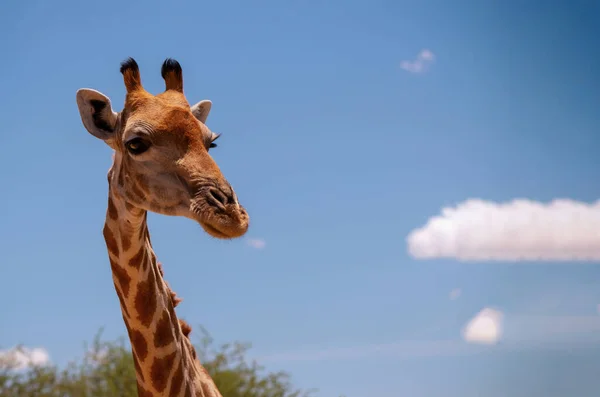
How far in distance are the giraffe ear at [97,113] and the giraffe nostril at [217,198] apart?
1512mm

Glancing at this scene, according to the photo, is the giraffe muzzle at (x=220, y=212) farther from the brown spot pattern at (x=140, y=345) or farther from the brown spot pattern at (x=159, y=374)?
the brown spot pattern at (x=159, y=374)

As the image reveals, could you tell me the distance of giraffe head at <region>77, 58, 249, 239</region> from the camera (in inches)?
245

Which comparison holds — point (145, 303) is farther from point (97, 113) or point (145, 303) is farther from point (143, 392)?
point (97, 113)

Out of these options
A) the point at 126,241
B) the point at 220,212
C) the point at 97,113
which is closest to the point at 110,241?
the point at 126,241

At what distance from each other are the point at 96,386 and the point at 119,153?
8644 millimetres

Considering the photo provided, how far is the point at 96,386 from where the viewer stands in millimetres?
14711

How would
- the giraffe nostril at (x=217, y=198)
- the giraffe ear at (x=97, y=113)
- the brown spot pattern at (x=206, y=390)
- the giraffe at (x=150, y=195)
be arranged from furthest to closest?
1. the brown spot pattern at (x=206, y=390)
2. the giraffe ear at (x=97, y=113)
3. the giraffe at (x=150, y=195)
4. the giraffe nostril at (x=217, y=198)

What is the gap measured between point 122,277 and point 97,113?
4.94 feet

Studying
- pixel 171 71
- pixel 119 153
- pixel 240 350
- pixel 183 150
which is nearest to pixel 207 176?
pixel 183 150

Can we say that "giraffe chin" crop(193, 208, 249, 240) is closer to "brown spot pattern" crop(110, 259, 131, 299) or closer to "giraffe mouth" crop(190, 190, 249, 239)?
"giraffe mouth" crop(190, 190, 249, 239)

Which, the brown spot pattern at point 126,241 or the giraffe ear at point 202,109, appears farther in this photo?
the giraffe ear at point 202,109

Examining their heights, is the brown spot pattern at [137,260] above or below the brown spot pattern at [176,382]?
above

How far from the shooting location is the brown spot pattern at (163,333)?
23.2ft

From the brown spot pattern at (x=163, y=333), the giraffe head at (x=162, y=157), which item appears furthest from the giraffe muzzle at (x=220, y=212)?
the brown spot pattern at (x=163, y=333)
